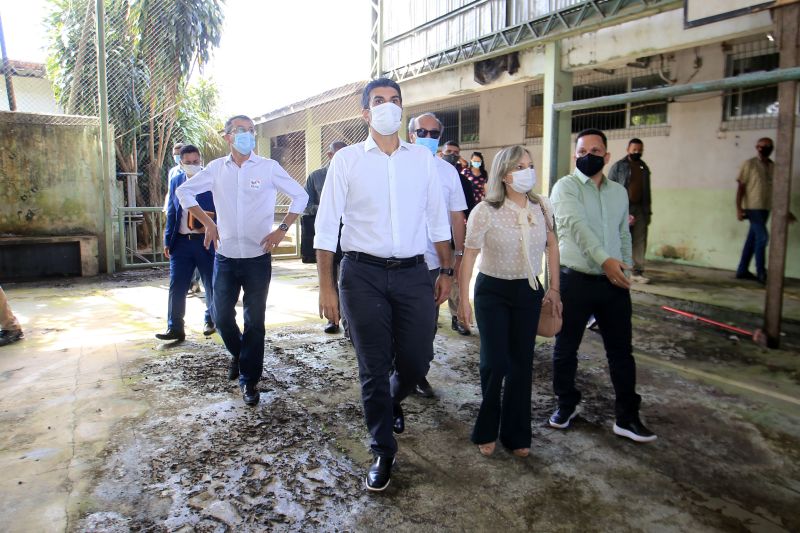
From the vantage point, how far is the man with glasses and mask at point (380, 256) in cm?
281

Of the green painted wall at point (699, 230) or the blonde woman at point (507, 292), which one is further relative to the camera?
the green painted wall at point (699, 230)

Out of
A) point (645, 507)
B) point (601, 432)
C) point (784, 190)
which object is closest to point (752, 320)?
point (784, 190)

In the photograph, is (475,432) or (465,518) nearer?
(465,518)

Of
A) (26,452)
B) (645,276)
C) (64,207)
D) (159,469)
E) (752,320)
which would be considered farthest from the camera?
(64,207)

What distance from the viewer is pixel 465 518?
2555 mm

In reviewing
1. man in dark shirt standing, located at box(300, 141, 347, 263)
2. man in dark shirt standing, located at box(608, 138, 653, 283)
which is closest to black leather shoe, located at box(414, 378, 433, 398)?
man in dark shirt standing, located at box(300, 141, 347, 263)

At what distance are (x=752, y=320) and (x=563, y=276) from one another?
3.84m

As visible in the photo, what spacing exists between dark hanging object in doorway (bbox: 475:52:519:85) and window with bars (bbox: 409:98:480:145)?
11.7 feet

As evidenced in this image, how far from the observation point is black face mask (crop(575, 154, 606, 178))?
3404 millimetres

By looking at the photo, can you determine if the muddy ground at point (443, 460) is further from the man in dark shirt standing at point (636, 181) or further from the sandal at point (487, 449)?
the man in dark shirt standing at point (636, 181)

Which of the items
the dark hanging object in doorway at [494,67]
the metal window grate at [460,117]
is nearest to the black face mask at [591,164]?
the dark hanging object in doorway at [494,67]

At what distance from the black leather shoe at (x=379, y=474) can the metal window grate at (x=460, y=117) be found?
11152 millimetres

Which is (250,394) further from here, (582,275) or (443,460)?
(582,275)

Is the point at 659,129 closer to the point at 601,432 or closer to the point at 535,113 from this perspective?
the point at 535,113
